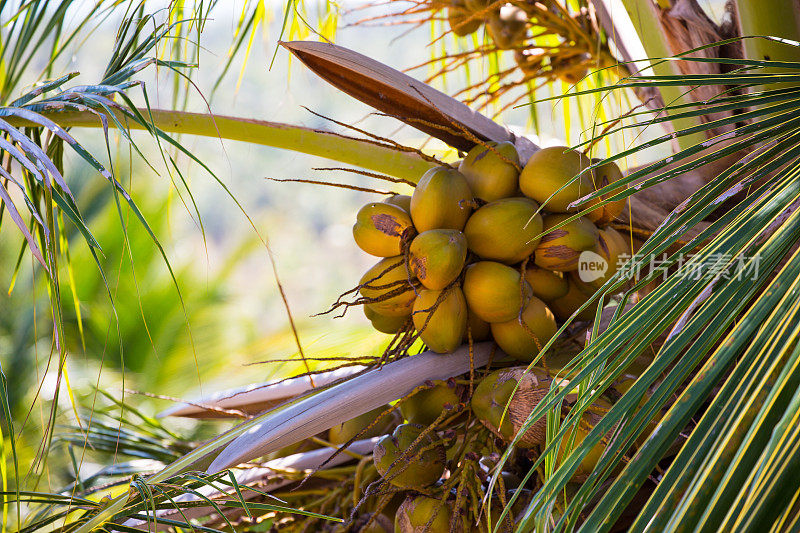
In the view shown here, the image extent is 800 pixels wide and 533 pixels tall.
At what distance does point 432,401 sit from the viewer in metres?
0.74

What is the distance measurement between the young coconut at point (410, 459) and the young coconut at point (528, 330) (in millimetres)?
123

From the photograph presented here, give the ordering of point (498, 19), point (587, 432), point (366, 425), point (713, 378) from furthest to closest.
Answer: point (498, 19) < point (366, 425) < point (587, 432) < point (713, 378)

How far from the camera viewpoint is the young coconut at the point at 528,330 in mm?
723

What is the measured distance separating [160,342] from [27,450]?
3.11ft

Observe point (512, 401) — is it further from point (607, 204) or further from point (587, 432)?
point (607, 204)

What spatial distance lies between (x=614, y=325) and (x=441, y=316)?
11.8 inches

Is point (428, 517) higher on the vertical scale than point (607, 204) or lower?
lower

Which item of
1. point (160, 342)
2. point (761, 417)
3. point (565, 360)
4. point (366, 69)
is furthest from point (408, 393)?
point (160, 342)

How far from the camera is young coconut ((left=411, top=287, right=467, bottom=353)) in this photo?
2.31 ft

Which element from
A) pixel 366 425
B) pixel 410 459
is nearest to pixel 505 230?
pixel 410 459

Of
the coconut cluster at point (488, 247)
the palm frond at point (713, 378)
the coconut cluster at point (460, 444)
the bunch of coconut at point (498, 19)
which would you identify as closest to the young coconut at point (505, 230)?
the coconut cluster at point (488, 247)

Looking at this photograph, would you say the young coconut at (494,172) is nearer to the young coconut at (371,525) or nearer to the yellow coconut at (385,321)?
the yellow coconut at (385,321)

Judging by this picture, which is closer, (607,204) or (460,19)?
(607,204)

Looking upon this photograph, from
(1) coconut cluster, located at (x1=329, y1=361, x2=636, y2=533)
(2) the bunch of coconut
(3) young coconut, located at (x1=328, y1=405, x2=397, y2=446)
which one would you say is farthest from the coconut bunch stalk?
(2) the bunch of coconut
